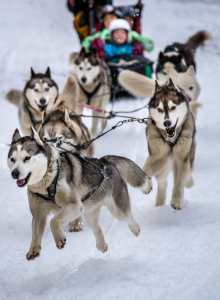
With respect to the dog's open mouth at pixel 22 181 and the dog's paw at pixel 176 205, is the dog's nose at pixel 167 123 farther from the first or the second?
the dog's open mouth at pixel 22 181

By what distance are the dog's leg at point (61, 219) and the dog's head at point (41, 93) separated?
2.33 m

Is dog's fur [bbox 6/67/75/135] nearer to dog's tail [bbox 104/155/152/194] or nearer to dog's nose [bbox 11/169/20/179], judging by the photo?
dog's tail [bbox 104/155/152/194]

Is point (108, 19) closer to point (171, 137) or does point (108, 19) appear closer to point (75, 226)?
point (171, 137)

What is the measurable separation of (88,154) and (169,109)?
0.92 m

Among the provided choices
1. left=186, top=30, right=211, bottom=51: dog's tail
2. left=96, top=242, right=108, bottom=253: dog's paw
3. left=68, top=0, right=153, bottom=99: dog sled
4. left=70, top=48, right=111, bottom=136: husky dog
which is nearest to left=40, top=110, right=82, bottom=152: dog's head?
left=96, top=242, right=108, bottom=253: dog's paw

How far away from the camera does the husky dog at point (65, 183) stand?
3363mm

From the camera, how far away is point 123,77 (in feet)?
18.4

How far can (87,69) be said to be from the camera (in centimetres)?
730

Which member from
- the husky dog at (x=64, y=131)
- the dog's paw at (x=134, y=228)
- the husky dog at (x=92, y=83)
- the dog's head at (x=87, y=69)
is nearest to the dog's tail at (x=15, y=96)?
the husky dog at (x=92, y=83)

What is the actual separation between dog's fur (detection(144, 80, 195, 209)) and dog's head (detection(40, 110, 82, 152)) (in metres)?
0.49

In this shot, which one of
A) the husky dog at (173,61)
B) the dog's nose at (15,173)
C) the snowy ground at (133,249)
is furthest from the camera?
the husky dog at (173,61)

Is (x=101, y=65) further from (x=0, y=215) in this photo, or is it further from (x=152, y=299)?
(x=152, y=299)

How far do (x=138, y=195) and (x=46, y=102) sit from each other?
118 centimetres

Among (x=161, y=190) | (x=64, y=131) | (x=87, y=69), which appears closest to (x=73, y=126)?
(x=64, y=131)
